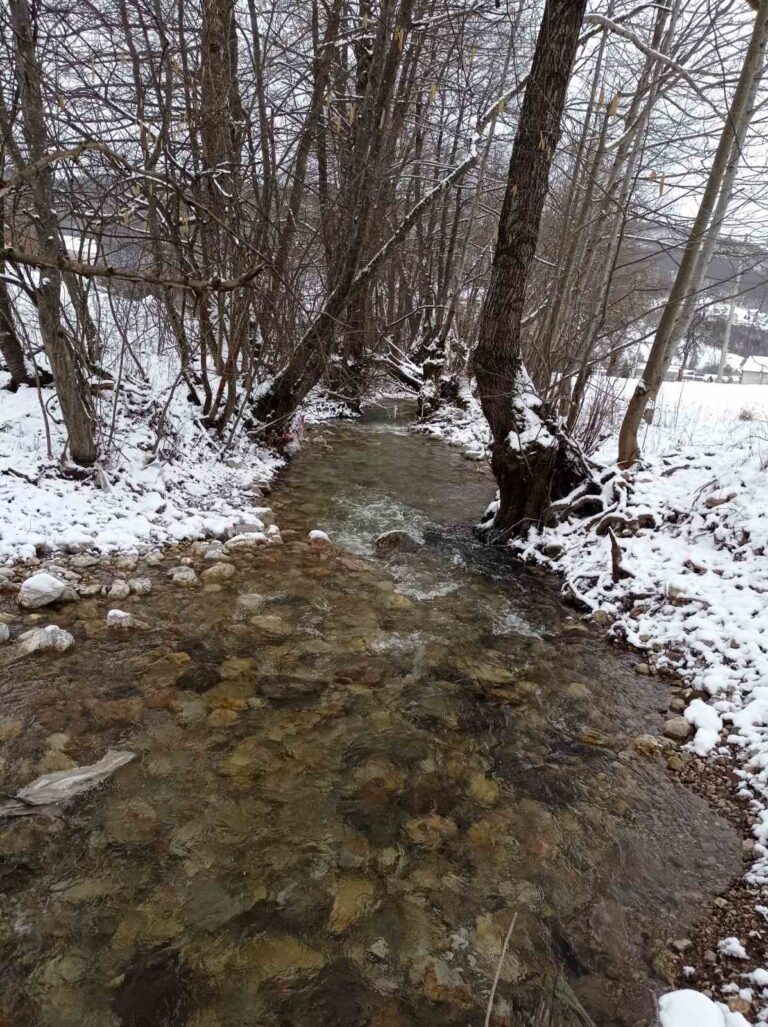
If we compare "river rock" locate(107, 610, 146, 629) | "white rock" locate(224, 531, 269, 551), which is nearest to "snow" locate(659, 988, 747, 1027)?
"river rock" locate(107, 610, 146, 629)

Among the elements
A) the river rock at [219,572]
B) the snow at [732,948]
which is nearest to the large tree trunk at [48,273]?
the river rock at [219,572]

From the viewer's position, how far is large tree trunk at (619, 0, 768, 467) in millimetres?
5020

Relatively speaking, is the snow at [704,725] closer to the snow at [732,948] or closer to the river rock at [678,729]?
the river rock at [678,729]

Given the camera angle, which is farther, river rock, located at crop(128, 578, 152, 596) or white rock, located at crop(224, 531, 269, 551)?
white rock, located at crop(224, 531, 269, 551)

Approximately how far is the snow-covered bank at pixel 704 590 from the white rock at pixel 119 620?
3.11 m

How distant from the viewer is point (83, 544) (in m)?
4.09

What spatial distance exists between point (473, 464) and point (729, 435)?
348cm

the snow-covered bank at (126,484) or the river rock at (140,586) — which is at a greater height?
the snow-covered bank at (126,484)

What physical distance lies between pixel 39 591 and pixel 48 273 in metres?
2.25

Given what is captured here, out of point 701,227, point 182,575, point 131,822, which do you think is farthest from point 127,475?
point 701,227

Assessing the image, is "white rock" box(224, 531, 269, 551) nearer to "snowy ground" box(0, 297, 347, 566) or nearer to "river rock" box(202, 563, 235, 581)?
"snowy ground" box(0, 297, 347, 566)

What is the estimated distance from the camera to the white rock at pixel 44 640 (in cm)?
305

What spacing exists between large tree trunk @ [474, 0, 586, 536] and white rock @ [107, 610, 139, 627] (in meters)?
3.43

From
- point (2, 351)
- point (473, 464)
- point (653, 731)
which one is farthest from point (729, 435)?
point (2, 351)
